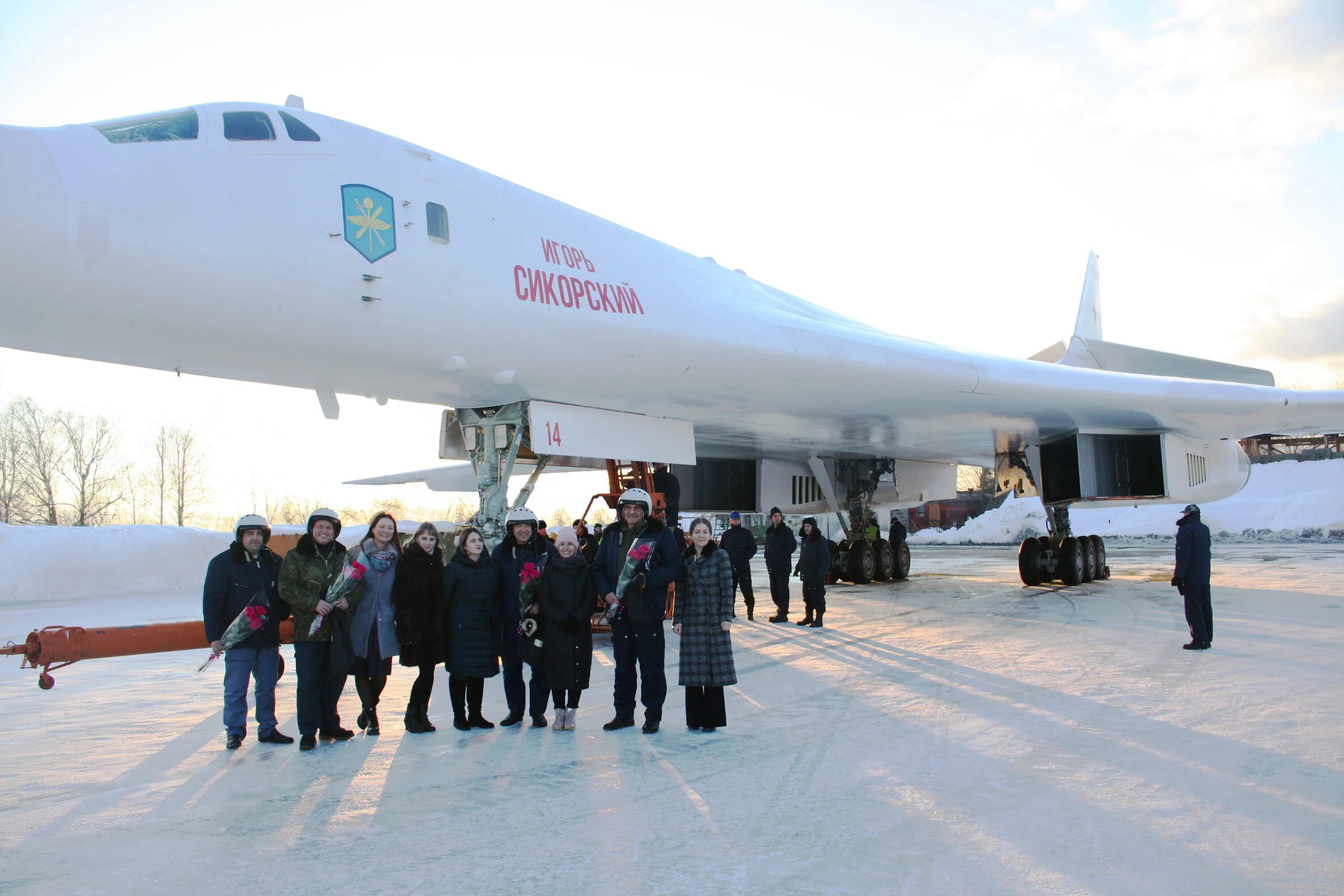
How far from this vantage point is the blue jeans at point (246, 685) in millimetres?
4504

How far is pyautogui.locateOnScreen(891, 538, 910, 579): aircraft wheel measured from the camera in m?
15.7

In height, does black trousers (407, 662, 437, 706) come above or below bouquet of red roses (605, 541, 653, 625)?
below

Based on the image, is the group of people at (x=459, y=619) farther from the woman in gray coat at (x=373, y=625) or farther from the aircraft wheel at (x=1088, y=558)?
the aircraft wheel at (x=1088, y=558)

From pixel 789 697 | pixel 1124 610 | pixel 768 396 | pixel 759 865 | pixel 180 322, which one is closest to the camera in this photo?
pixel 759 865

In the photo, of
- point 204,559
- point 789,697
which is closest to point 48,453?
point 204,559

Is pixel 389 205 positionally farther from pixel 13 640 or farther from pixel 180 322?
pixel 13 640

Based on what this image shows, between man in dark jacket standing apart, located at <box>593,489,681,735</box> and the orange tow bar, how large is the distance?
1698 mm

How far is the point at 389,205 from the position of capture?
5867 millimetres

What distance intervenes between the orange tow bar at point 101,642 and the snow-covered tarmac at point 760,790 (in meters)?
0.44

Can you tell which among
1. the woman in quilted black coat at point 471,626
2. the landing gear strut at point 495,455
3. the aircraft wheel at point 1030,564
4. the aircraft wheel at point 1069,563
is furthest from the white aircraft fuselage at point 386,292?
the aircraft wheel at point 1069,563

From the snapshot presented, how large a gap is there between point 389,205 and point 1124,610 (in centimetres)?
880

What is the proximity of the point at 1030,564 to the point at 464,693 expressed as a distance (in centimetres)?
1089

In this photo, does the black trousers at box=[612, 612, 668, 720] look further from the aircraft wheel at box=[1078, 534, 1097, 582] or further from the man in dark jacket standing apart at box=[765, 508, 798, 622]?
the aircraft wheel at box=[1078, 534, 1097, 582]

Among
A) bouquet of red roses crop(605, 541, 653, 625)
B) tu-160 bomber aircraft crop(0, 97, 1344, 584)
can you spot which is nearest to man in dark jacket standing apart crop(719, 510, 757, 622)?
tu-160 bomber aircraft crop(0, 97, 1344, 584)
